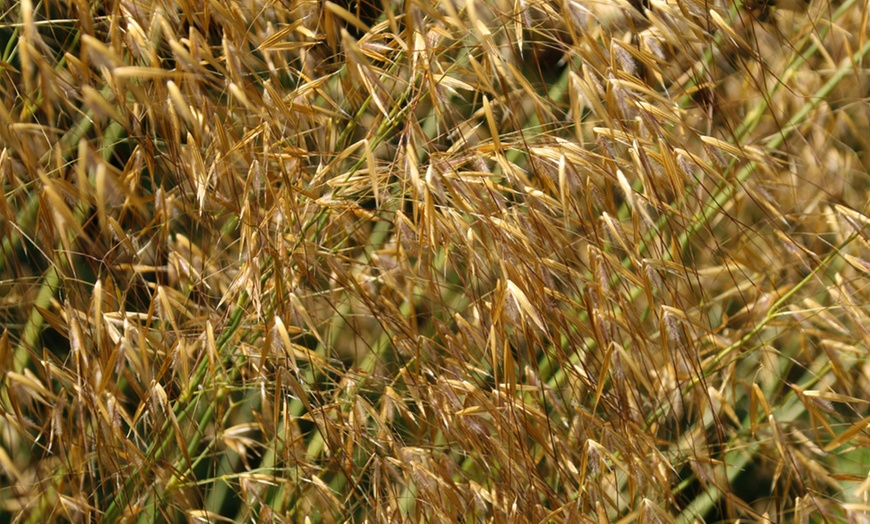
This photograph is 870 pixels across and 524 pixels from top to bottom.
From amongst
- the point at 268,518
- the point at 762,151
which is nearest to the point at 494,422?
the point at 268,518

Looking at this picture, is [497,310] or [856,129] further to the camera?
[856,129]

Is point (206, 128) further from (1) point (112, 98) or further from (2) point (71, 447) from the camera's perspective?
(2) point (71, 447)

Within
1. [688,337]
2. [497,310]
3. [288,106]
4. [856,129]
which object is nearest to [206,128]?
[288,106]

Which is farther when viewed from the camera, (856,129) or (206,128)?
(856,129)

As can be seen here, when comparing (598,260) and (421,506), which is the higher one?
(598,260)

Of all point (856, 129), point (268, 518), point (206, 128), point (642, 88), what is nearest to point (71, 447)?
point (268, 518)

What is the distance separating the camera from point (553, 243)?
58cm

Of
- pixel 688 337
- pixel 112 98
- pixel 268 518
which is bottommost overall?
pixel 268 518

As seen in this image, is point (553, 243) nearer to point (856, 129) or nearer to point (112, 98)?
point (112, 98)

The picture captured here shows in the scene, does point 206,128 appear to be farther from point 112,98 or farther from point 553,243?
point 553,243

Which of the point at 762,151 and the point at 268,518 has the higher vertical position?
the point at 762,151

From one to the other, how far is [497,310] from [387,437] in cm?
16

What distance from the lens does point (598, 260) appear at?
0.61 meters

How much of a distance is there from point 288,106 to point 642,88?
255 mm
